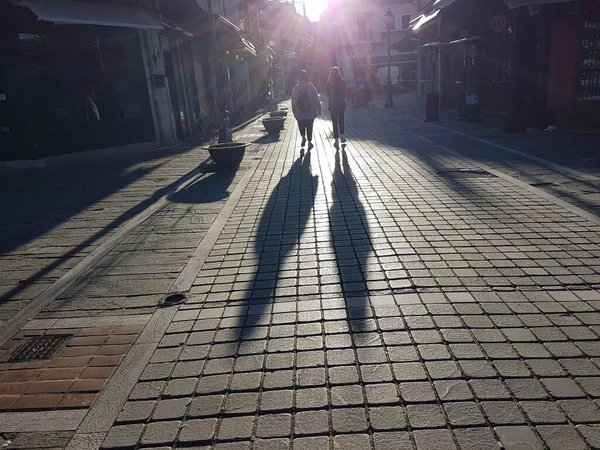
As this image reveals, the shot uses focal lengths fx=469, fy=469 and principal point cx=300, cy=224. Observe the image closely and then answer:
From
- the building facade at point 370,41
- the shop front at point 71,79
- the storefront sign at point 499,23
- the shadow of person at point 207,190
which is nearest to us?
the shadow of person at point 207,190

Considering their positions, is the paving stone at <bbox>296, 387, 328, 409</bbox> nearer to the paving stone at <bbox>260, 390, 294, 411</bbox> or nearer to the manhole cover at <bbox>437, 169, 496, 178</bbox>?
the paving stone at <bbox>260, 390, 294, 411</bbox>

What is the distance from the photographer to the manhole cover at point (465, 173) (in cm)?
889

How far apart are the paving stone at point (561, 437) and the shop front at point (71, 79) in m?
12.6

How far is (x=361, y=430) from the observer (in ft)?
8.71

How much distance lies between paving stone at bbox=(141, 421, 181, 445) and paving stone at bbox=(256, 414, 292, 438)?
0.50 meters

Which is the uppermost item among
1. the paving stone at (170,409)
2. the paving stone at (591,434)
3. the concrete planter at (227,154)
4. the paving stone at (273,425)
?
the concrete planter at (227,154)

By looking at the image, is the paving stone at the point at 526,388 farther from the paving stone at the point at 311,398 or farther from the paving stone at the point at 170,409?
the paving stone at the point at 170,409

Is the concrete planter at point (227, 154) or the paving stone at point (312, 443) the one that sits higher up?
the concrete planter at point (227, 154)

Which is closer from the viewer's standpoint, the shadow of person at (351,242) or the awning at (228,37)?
the shadow of person at (351,242)

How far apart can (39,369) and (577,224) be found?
6.00m

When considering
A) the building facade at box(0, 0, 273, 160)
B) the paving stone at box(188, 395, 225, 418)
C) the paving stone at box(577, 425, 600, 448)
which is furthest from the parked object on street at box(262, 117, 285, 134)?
the paving stone at box(577, 425, 600, 448)

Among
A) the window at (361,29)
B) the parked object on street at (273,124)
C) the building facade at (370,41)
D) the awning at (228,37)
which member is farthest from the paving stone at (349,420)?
the window at (361,29)

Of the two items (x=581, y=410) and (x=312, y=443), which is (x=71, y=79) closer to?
(x=312, y=443)

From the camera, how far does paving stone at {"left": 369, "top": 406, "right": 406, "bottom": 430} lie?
2.68m
